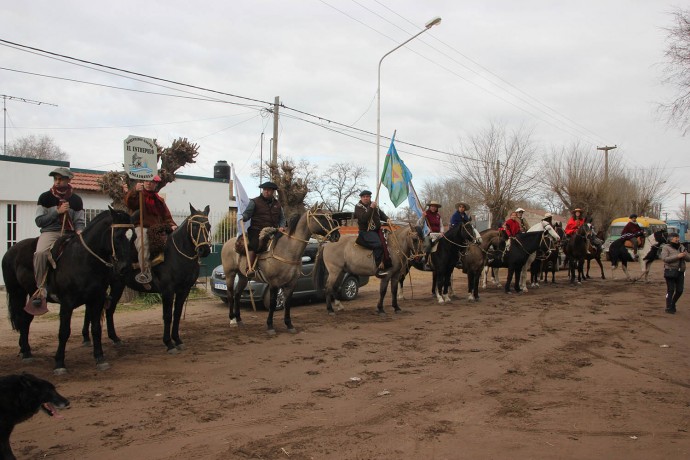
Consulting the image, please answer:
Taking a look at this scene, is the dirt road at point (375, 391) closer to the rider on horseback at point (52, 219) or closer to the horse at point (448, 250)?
the rider on horseback at point (52, 219)

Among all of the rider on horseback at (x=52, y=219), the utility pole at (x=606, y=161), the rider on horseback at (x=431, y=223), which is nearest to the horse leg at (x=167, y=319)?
the rider on horseback at (x=52, y=219)

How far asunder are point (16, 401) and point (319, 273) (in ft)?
29.9

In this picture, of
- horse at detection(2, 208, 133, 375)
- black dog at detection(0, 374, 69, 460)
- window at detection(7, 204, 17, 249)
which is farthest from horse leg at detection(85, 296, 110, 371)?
window at detection(7, 204, 17, 249)

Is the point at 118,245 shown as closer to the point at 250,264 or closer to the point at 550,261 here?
the point at 250,264

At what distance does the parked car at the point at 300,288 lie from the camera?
1245cm

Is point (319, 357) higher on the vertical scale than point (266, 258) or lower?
lower

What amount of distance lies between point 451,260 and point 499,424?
8909 mm

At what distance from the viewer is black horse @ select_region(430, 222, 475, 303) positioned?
13.6 m

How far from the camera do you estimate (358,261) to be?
39.0ft

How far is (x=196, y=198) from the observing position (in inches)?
A: 853

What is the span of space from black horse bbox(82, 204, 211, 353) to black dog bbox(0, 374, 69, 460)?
161 inches

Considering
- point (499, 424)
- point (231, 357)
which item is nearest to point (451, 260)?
point (231, 357)

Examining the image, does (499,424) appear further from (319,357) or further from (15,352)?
(15,352)

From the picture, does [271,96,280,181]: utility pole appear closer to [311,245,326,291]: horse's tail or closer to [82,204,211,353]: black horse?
[311,245,326,291]: horse's tail
